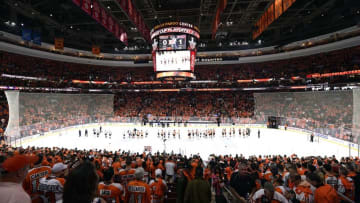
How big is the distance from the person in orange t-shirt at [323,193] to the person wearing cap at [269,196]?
2.63ft

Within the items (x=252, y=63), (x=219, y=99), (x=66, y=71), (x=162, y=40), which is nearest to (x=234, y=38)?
(x=252, y=63)

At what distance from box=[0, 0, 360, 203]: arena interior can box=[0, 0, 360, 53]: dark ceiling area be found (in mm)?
173

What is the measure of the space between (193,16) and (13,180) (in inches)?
981

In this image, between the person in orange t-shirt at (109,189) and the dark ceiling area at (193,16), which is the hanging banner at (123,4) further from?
the person in orange t-shirt at (109,189)

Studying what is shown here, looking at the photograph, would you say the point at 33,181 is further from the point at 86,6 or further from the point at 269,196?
the point at 86,6

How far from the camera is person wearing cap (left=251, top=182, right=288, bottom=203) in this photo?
3.42 m

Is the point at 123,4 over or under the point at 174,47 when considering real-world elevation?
over

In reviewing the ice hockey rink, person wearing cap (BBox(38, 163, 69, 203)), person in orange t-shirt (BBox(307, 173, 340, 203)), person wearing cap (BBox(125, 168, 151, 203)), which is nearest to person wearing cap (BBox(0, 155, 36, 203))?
person wearing cap (BBox(125, 168, 151, 203))

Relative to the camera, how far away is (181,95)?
126 feet

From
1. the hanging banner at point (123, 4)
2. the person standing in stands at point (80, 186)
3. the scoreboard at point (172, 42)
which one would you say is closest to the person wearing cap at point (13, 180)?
the person standing in stands at point (80, 186)

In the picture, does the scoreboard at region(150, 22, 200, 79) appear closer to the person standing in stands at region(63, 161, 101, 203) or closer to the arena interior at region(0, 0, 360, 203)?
the arena interior at region(0, 0, 360, 203)

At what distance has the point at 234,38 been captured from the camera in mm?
34031

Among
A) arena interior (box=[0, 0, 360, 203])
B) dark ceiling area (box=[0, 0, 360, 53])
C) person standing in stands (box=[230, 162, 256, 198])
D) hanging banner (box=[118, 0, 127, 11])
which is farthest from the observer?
dark ceiling area (box=[0, 0, 360, 53])

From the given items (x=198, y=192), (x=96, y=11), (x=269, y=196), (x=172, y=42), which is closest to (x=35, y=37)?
(x=96, y=11)
